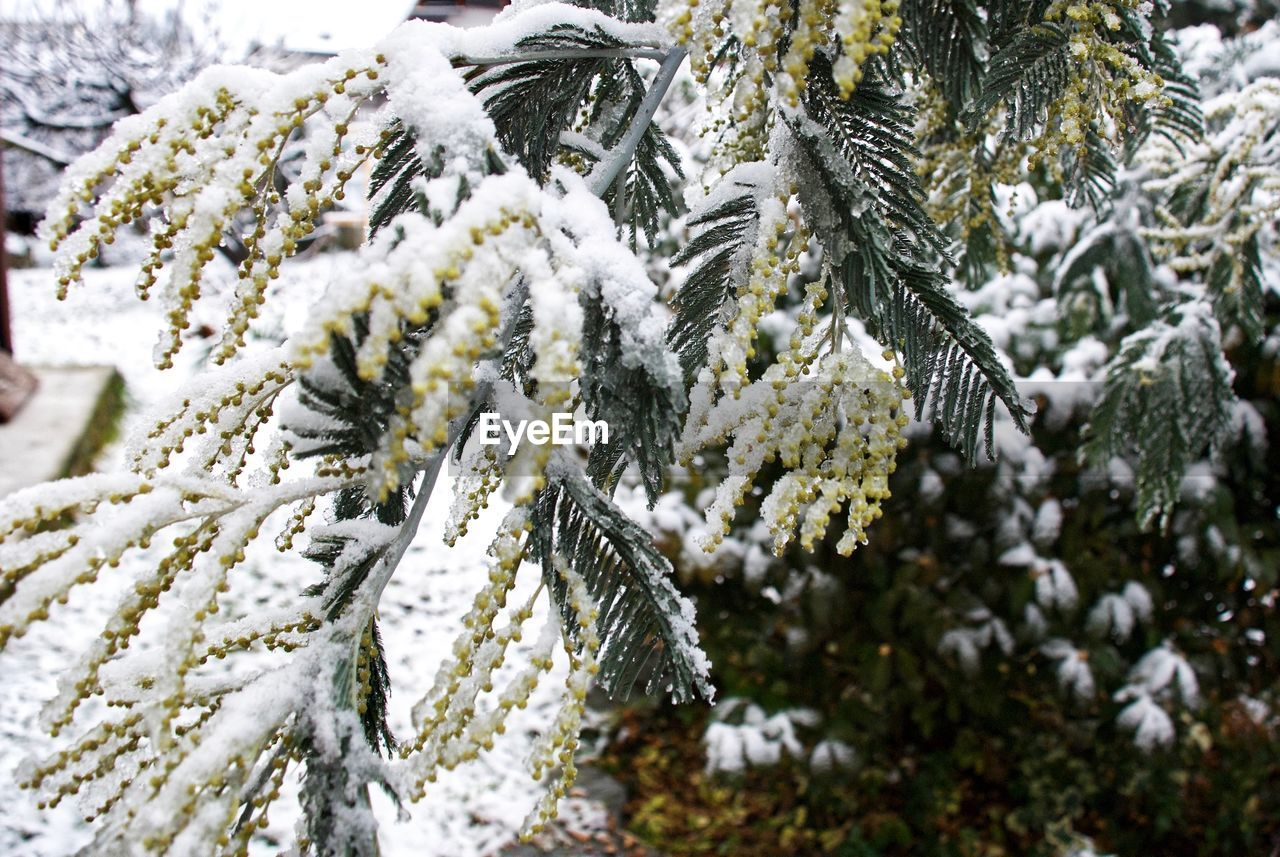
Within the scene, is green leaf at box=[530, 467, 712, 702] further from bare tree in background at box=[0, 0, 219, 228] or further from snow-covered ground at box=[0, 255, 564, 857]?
bare tree in background at box=[0, 0, 219, 228]

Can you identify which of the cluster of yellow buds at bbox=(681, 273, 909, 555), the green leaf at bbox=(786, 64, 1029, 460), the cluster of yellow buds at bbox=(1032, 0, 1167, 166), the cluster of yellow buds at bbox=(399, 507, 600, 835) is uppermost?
the cluster of yellow buds at bbox=(1032, 0, 1167, 166)

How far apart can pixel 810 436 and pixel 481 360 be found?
32 cm

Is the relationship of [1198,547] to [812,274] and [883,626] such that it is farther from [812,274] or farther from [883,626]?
[812,274]

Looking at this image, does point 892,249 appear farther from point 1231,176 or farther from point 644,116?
point 1231,176

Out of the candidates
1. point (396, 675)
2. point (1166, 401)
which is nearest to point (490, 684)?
point (1166, 401)

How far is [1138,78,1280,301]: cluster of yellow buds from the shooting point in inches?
74.5

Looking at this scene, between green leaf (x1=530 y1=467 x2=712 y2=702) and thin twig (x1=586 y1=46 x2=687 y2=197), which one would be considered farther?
thin twig (x1=586 y1=46 x2=687 y2=197)

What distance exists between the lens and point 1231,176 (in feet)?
7.00

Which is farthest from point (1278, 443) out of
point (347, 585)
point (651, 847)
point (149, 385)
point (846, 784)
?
point (149, 385)

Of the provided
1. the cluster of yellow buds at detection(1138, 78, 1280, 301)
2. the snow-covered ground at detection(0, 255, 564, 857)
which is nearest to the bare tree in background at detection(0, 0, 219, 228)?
the snow-covered ground at detection(0, 255, 564, 857)

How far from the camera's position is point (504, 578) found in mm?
710

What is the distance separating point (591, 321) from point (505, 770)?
320 cm

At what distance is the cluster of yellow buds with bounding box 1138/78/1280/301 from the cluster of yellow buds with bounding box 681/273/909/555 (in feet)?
4.49

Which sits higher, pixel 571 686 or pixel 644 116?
pixel 644 116
